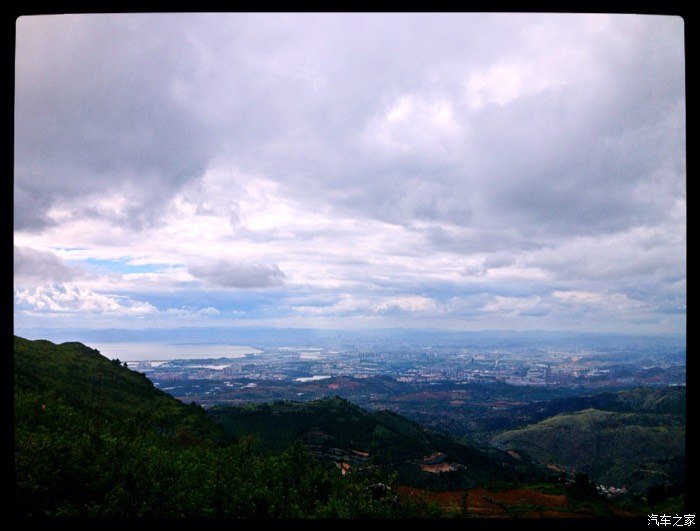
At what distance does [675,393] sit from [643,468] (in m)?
20.6

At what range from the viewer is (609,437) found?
47625 mm

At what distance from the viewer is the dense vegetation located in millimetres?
4429

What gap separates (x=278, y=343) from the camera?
102ft

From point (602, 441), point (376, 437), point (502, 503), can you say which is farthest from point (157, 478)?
point (602, 441)

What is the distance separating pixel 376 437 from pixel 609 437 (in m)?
31.9

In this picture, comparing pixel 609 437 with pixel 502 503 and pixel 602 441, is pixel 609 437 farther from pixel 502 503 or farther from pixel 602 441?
pixel 502 503

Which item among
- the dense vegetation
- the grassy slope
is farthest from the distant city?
the dense vegetation

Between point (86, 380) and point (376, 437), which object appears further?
point (376, 437)

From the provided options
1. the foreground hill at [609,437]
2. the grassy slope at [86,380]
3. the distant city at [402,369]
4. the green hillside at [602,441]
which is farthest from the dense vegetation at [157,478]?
the foreground hill at [609,437]

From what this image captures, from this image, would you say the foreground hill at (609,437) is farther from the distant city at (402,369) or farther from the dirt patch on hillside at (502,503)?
the dirt patch on hillside at (502,503)

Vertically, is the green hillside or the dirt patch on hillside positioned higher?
the dirt patch on hillside

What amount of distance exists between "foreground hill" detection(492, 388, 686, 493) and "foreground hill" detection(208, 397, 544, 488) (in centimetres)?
868

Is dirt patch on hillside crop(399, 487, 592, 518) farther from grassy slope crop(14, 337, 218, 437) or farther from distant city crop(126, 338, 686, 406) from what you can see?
grassy slope crop(14, 337, 218, 437)
